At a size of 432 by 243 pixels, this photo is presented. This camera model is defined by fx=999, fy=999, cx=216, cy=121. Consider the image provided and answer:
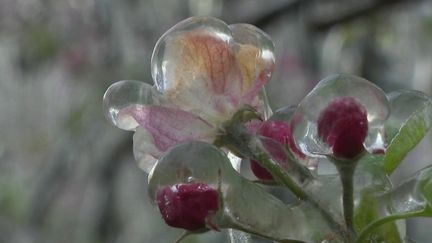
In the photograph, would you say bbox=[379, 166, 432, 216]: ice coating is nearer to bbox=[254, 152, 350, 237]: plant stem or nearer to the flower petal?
bbox=[254, 152, 350, 237]: plant stem

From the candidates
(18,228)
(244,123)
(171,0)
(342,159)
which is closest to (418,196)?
(342,159)

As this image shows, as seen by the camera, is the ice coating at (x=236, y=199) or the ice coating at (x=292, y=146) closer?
the ice coating at (x=236, y=199)

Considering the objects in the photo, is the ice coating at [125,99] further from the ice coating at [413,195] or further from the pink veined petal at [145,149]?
the ice coating at [413,195]

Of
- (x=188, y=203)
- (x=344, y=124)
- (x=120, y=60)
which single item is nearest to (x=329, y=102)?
(x=344, y=124)

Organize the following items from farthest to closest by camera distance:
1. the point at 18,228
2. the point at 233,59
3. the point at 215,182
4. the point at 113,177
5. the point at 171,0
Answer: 1. the point at 171,0
2. the point at 18,228
3. the point at 113,177
4. the point at 233,59
5. the point at 215,182

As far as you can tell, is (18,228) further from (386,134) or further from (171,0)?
(386,134)

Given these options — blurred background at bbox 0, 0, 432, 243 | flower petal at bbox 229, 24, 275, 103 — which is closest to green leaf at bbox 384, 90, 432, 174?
flower petal at bbox 229, 24, 275, 103

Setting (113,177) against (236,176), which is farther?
(113,177)

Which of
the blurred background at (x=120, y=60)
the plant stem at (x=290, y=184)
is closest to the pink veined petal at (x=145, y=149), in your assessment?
the plant stem at (x=290, y=184)
